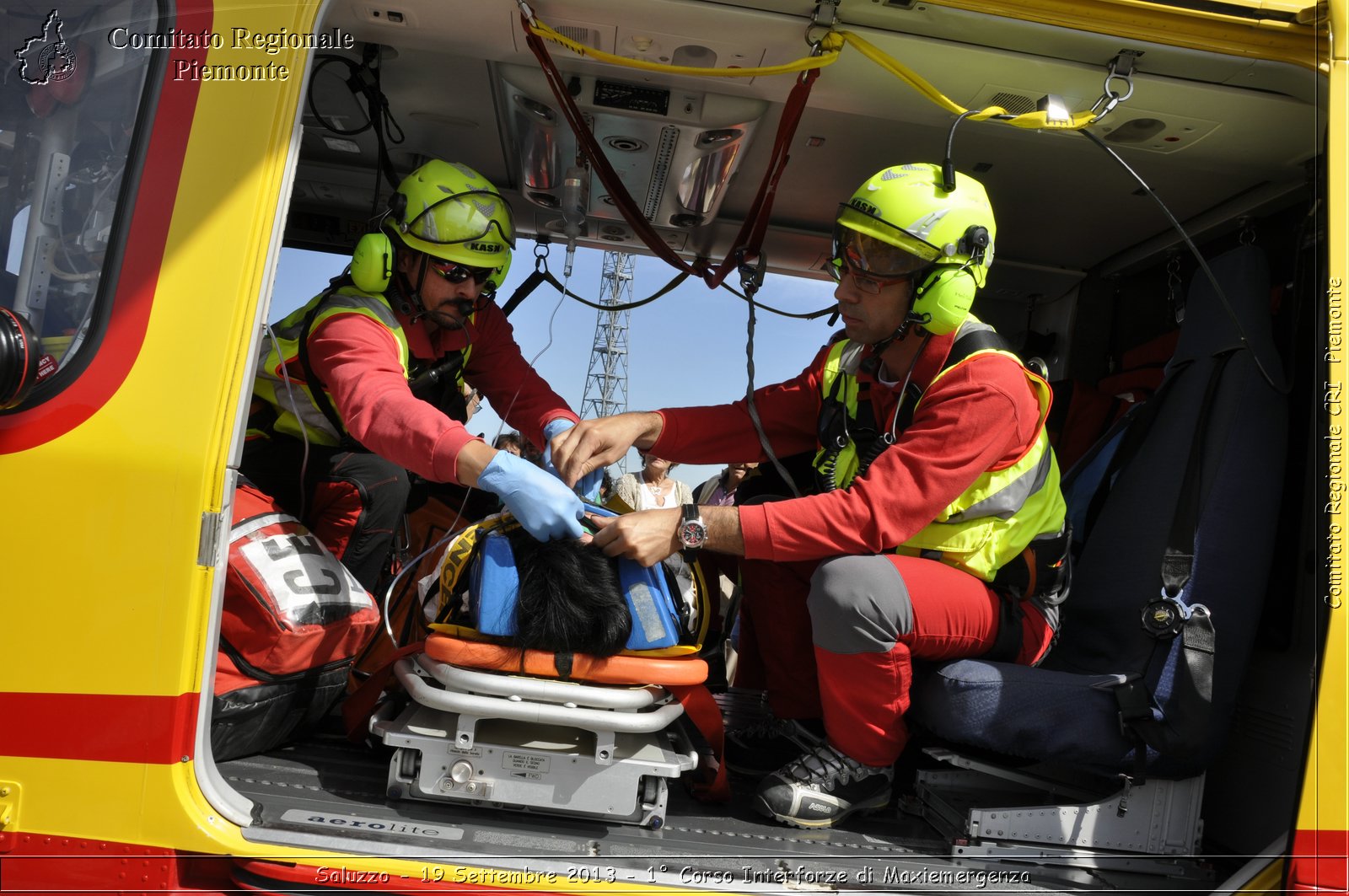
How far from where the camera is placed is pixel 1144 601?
2.39 m

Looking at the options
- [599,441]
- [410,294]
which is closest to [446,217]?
[410,294]

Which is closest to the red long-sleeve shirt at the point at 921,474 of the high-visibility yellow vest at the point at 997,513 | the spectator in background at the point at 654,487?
the high-visibility yellow vest at the point at 997,513

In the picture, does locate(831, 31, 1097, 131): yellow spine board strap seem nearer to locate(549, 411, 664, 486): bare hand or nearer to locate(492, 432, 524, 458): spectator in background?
locate(549, 411, 664, 486): bare hand

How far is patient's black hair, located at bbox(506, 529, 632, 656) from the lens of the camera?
6.79ft

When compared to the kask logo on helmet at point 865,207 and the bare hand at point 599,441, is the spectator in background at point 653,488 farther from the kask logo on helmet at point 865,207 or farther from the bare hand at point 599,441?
the kask logo on helmet at point 865,207

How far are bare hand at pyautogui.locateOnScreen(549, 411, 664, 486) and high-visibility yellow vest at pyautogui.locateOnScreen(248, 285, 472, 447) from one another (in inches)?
19.2

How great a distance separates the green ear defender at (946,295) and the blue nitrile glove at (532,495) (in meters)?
1.06

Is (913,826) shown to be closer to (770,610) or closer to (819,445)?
(770,610)

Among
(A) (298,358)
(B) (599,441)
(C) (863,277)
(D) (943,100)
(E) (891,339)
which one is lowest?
(B) (599,441)

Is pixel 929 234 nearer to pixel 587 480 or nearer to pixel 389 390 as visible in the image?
pixel 587 480

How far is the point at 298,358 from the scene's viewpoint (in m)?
2.59

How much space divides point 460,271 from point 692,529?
1120mm

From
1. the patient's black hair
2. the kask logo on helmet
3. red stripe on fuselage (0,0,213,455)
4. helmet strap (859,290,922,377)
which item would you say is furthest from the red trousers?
red stripe on fuselage (0,0,213,455)

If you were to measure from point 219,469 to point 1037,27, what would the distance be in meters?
1.96
